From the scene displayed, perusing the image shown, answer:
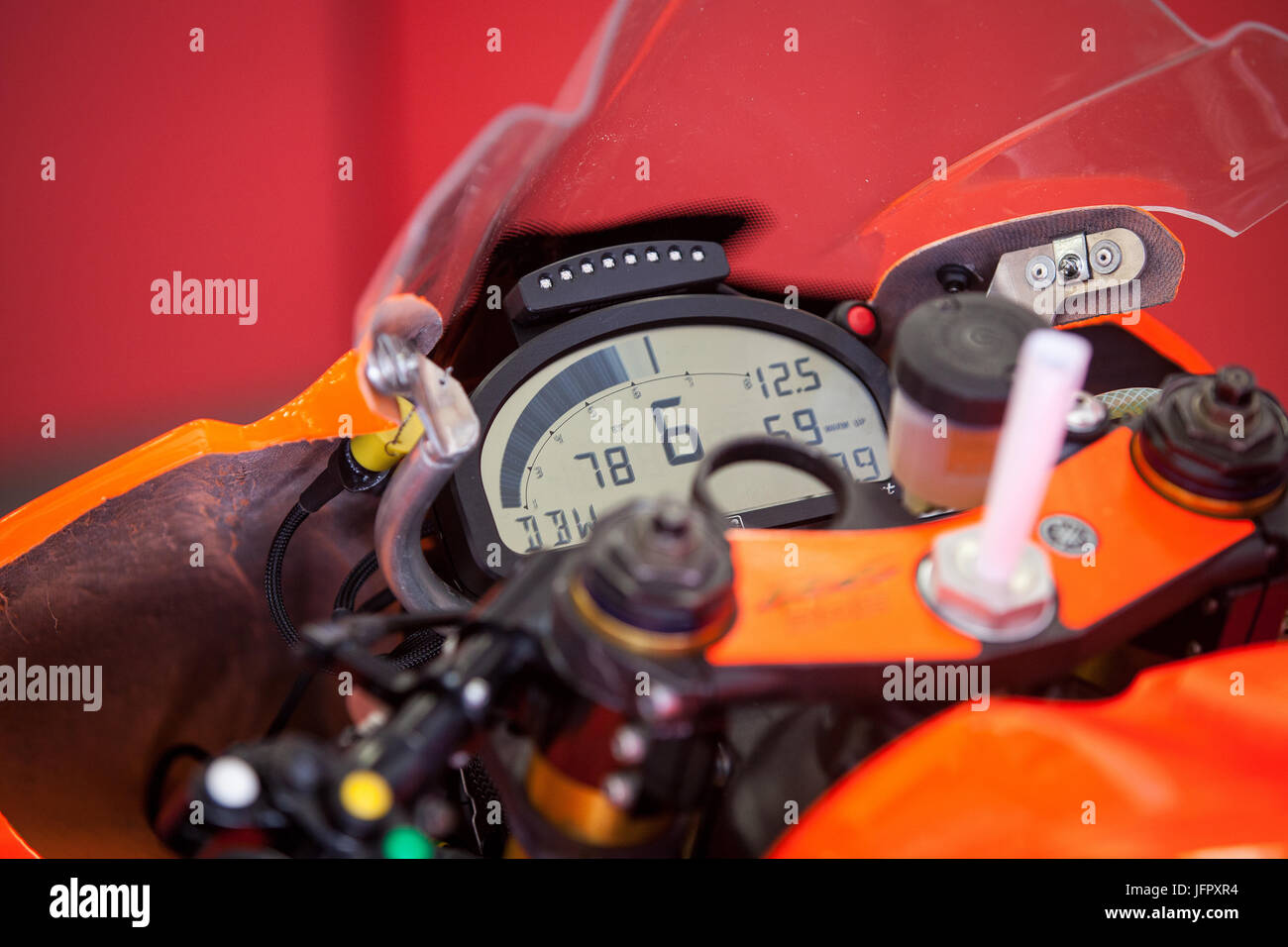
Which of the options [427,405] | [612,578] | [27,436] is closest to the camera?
[612,578]

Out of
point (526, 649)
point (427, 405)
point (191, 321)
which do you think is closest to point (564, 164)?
point (427, 405)

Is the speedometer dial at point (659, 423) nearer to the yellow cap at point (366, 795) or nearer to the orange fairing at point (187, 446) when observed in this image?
the orange fairing at point (187, 446)

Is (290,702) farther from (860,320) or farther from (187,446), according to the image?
(860,320)

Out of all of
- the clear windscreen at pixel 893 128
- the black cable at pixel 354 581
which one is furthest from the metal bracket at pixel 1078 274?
the black cable at pixel 354 581

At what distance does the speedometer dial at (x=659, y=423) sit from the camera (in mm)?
957

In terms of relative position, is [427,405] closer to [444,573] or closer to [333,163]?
[444,573]

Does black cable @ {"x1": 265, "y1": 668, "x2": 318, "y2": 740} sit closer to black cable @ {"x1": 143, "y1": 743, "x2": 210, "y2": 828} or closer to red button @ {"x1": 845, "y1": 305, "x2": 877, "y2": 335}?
black cable @ {"x1": 143, "y1": 743, "x2": 210, "y2": 828}

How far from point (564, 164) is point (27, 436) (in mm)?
1244

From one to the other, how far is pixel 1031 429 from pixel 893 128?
65 centimetres

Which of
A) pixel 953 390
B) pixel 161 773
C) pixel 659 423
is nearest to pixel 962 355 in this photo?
pixel 953 390

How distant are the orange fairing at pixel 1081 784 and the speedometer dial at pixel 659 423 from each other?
1.21ft

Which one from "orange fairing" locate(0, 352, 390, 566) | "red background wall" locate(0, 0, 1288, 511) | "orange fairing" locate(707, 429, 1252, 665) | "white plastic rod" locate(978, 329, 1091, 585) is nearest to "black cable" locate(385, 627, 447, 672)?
"orange fairing" locate(0, 352, 390, 566)

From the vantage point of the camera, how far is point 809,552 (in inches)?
25.7

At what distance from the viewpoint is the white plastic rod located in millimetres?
488
